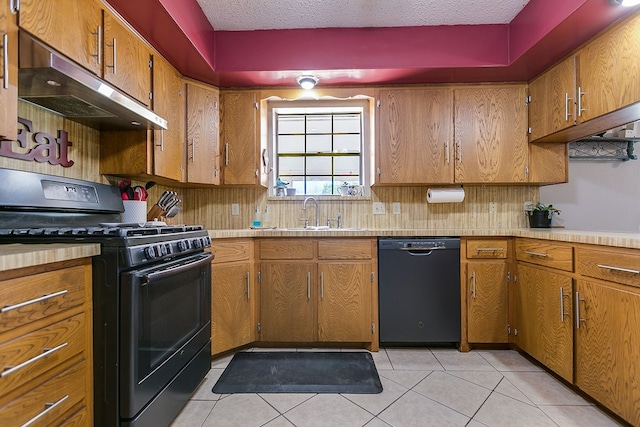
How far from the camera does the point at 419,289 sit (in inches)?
88.0

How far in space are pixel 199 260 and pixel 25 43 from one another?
111cm

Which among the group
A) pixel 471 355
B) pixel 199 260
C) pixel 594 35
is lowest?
pixel 471 355

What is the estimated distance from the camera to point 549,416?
151 cm

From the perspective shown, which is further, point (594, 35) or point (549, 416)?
point (594, 35)

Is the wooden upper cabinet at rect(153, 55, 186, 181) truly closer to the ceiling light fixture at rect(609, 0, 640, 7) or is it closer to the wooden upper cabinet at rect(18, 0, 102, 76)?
the wooden upper cabinet at rect(18, 0, 102, 76)

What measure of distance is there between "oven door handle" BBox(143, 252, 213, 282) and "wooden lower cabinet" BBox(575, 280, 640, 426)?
2.02 metres

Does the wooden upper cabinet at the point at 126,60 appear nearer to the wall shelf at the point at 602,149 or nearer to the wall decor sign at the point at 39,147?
the wall decor sign at the point at 39,147

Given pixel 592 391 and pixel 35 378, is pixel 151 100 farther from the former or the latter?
pixel 592 391

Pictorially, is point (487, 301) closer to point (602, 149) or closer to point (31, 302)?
point (602, 149)

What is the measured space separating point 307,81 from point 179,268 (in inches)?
66.5

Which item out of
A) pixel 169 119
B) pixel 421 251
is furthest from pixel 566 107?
pixel 169 119

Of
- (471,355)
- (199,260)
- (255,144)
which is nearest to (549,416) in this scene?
(471,355)

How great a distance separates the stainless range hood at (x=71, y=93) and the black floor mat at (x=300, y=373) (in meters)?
1.60

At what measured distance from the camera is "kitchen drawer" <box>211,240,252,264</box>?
6.88 feet
